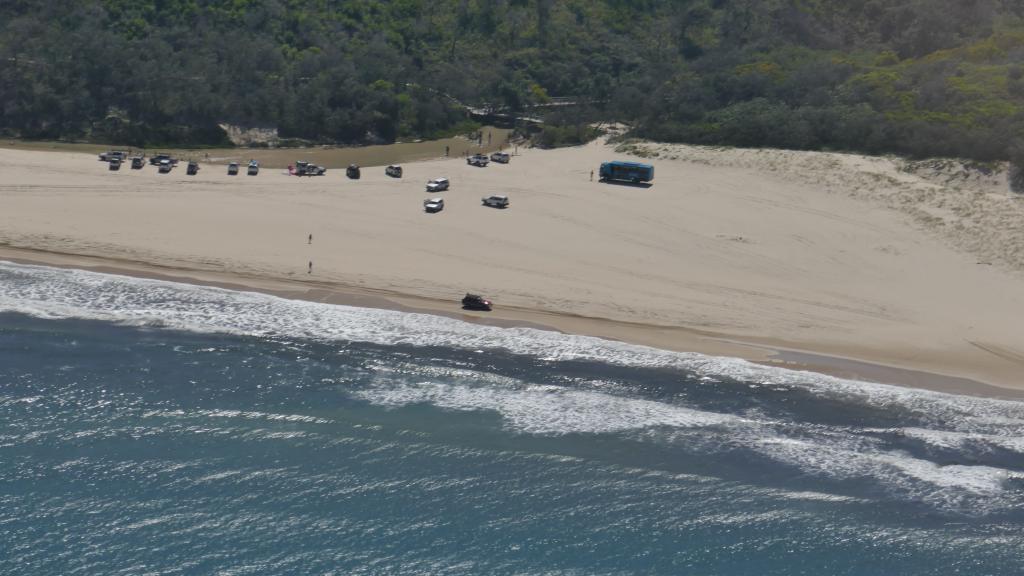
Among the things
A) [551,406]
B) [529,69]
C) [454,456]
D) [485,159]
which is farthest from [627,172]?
[454,456]

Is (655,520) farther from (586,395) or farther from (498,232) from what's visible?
(498,232)

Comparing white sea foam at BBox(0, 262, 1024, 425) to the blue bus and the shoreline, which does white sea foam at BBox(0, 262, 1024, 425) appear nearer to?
the shoreline

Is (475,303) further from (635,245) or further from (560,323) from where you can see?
(635,245)

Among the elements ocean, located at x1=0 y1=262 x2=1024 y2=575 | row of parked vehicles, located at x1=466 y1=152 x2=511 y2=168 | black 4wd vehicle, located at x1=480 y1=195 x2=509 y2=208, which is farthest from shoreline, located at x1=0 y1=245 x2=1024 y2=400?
row of parked vehicles, located at x1=466 y1=152 x2=511 y2=168

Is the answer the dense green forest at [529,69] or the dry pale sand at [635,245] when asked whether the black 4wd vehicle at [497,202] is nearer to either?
the dry pale sand at [635,245]

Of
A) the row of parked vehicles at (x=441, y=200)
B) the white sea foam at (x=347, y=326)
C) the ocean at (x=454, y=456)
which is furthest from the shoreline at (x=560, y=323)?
the row of parked vehicles at (x=441, y=200)
